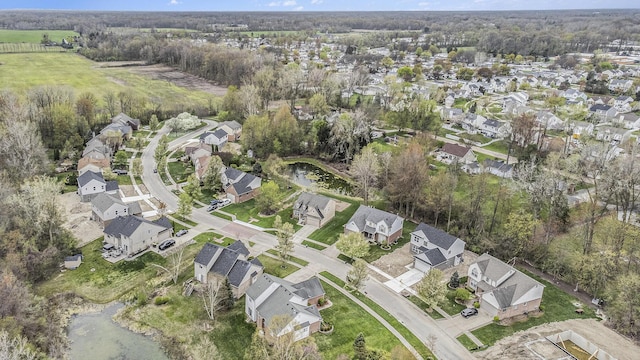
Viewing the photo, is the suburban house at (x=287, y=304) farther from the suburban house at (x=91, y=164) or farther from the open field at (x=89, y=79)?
the open field at (x=89, y=79)

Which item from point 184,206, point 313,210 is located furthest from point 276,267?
point 184,206

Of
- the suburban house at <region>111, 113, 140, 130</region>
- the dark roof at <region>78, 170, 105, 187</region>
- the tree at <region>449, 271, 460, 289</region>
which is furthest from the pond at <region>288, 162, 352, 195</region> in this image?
the suburban house at <region>111, 113, 140, 130</region>

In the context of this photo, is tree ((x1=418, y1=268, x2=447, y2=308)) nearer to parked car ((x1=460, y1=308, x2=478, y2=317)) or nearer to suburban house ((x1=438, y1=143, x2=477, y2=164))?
parked car ((x1=460, y1=308, x2=478, y2=317))

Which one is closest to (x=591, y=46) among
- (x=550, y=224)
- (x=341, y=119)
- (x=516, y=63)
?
(x=516, y=63)

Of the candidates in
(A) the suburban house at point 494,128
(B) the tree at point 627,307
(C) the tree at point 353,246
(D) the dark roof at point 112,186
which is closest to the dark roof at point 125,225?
(D) the dark roof at point 112,186

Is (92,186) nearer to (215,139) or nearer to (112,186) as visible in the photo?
(112,186)
